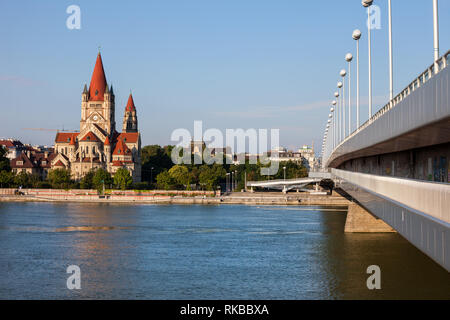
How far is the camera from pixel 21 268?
23.3m

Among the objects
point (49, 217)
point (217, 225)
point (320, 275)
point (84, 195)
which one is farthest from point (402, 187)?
point (84, 195)

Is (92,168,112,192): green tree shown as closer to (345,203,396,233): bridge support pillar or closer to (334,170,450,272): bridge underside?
(345,203,396,233): bridge support pillar

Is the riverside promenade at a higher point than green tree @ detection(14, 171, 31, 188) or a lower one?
lower

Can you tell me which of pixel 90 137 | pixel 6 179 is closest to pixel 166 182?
pixel 90 137

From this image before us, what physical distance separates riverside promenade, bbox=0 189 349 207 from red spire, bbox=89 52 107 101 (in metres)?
22.0

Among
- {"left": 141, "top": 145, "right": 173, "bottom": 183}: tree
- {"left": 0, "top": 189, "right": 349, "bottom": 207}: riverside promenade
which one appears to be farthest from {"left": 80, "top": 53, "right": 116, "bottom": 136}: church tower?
{"left": 0, "top": 189, "right": 349, "bottom": 207}: riverside promenade

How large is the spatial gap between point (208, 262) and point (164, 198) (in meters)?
48.2

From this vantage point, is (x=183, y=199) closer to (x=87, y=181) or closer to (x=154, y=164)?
(x=87, y=181)

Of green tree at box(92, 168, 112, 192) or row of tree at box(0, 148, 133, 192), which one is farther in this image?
green tree at box(92, 168, 112, 192)

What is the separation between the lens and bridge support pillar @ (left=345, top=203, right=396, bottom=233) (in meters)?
36.6

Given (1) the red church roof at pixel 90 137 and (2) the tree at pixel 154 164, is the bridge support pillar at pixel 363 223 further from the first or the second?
(2) the tree at pixel 154 164
